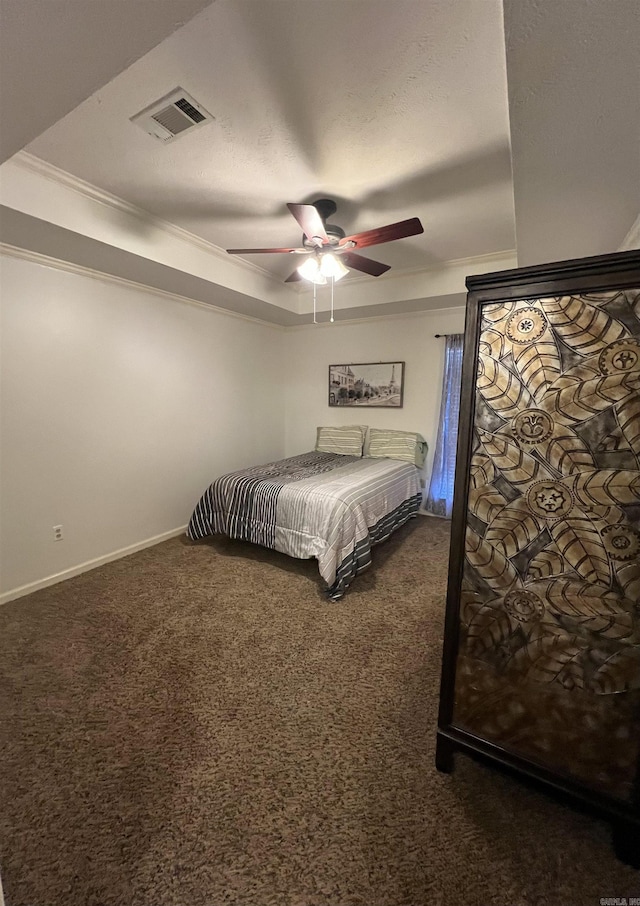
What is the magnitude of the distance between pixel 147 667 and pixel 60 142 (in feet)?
8.86

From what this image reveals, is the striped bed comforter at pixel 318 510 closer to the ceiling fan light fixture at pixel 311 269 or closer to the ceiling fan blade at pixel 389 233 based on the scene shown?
the ceiling fan light fixture at pixel 311 269

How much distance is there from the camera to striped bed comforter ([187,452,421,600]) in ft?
8.41

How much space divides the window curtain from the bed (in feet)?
1.61

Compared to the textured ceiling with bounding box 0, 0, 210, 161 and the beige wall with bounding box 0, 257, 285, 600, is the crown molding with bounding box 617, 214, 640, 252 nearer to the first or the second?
the textured ceiling with bounding box 0, 0, 210, 161

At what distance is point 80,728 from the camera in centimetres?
152

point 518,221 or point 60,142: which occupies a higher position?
point 60,142

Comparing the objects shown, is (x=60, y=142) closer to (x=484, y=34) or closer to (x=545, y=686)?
(x=484, y=34)

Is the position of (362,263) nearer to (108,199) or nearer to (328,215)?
(328,215)

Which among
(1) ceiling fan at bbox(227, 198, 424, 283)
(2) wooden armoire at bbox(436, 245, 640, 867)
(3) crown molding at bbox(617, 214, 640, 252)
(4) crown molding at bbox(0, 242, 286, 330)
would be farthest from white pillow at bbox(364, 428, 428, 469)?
(2) wooden armoire at bbox(436, 245, 640, 867)

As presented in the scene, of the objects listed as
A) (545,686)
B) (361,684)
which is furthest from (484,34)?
(361,684)

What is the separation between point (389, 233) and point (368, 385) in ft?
7.69

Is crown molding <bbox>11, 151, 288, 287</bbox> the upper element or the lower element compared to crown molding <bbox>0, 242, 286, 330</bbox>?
upper

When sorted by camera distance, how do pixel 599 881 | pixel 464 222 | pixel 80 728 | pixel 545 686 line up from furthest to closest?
pixel 464 222 < pixel 80 728 < pixel 545 686 < pixel 599 881

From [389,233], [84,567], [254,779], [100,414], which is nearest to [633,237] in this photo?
[389,233]
